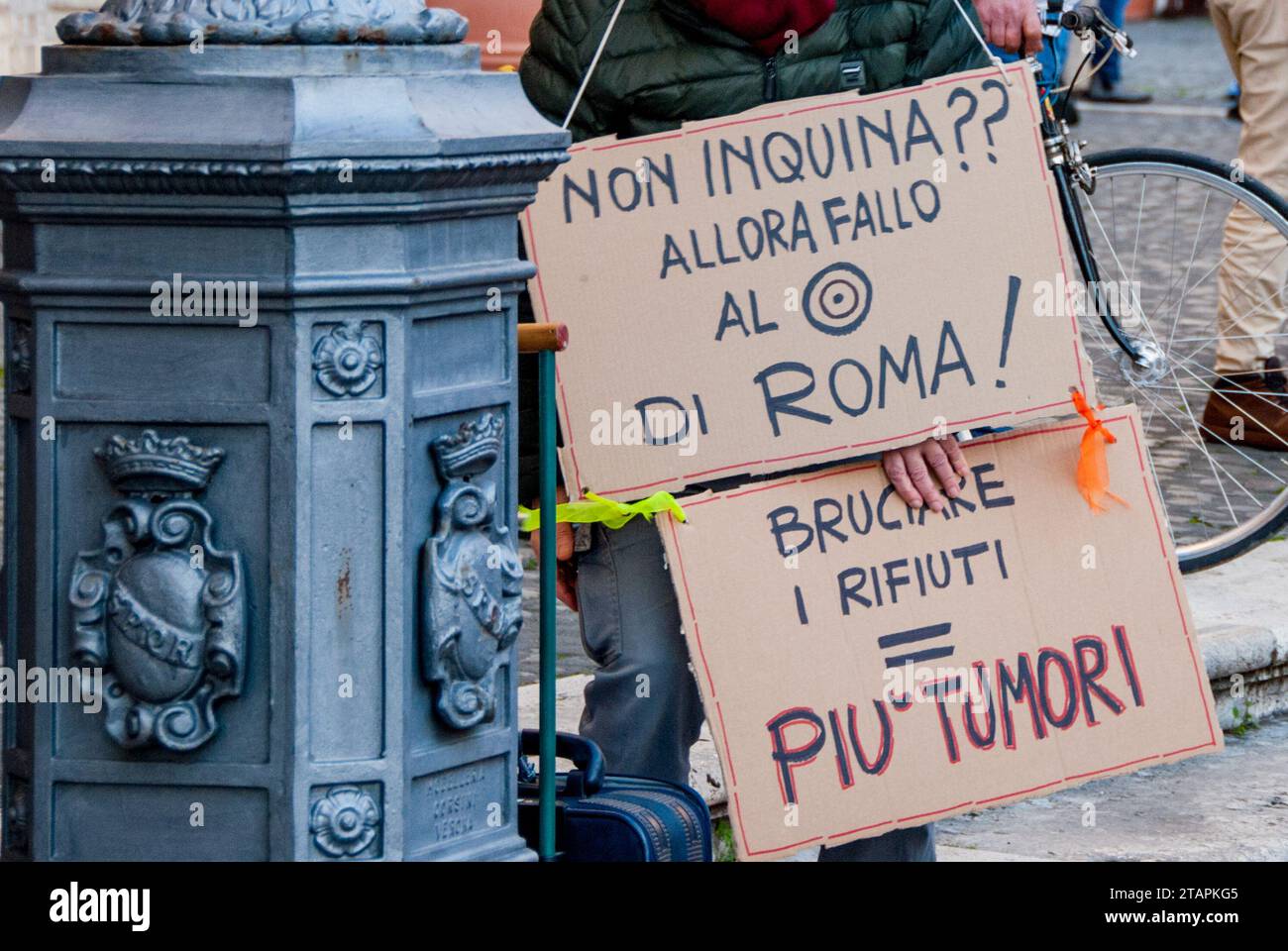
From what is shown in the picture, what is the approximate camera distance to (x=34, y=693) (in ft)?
8.23

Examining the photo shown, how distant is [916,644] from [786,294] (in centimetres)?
55

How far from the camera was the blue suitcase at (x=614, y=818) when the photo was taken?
2.89m

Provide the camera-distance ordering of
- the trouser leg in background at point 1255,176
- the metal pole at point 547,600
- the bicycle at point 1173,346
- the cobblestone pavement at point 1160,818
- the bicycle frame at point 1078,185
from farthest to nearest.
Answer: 1. the trouser leg in background at point 1255,176
2. the bicycle at point 1173,346
3. the bicycle frame at point 1078,185
4. the cobblestone pavement at point 1160,818
5. the metal pole at point 547,600

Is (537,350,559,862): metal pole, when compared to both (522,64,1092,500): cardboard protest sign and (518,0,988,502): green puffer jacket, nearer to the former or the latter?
(522,64,1092,500): cardboard protest sign

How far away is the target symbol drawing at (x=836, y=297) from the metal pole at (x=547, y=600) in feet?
→ 1.68

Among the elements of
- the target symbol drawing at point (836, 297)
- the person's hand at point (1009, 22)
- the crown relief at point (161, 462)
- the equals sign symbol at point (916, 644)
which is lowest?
the equals sign symbol at point (916, 644)

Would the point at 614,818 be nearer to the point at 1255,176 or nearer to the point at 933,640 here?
the point at 933,640

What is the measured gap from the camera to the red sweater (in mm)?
3158

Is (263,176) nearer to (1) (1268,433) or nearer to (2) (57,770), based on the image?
(2) (57,770)

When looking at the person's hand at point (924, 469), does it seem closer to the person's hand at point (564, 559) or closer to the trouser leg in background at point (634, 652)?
the trouser leg in background at point (634, 652)

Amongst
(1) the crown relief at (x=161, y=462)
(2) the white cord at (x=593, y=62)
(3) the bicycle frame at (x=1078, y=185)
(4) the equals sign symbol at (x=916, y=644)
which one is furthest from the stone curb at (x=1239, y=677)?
(1) the crown relief at (x=161, y=462)

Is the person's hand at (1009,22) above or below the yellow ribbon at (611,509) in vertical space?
above

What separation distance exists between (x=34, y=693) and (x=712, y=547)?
1.07 m
